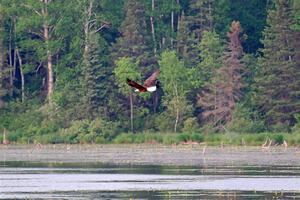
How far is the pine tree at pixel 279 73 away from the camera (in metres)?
86.0

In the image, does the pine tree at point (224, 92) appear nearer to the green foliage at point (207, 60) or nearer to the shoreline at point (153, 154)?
the green foliage at point (207, 60)

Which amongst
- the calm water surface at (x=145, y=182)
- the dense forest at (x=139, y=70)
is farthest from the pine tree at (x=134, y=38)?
the calm water surface at (x=145, y=182)

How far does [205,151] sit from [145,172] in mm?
14951

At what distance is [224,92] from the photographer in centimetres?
8706

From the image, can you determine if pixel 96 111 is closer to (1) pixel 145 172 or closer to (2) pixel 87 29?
(2) pixel 87 29

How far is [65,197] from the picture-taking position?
4916cm

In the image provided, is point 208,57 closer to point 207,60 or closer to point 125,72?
point 207,60

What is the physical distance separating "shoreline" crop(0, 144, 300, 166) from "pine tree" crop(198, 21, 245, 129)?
19.7 ft

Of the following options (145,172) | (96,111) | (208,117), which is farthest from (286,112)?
(145,172)

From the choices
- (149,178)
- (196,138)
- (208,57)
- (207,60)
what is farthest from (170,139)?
(149,178)

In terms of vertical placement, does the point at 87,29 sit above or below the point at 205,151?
above

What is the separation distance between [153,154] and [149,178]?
636 inches

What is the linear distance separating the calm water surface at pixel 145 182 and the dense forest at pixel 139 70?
1988cm

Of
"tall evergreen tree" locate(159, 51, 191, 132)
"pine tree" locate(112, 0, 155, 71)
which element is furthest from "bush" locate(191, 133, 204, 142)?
"pine tree" locate(112, 0, 155, 71)
